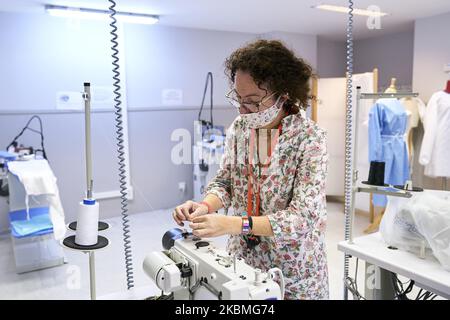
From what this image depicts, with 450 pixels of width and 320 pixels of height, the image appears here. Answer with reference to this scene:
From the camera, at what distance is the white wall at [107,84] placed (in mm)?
3588

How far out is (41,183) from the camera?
8.69 ft

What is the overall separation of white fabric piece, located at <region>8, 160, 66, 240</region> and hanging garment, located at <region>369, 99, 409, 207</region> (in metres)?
2.58

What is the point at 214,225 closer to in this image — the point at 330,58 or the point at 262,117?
the point at 262,117

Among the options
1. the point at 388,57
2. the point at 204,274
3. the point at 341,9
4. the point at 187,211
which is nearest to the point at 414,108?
the point at 341,9

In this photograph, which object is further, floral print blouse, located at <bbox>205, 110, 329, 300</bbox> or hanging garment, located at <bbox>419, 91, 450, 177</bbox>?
hanging garment, located at <bbox>419, 91, 450, 177</bbox>

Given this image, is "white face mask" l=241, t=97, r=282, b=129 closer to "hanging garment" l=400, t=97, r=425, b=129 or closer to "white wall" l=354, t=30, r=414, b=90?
"hanging garment" l=400, t=97, r=425, b=129

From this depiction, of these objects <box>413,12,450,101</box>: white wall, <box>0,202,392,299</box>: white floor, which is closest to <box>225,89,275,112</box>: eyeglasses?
<box>0,202,392,299</box>: white floor

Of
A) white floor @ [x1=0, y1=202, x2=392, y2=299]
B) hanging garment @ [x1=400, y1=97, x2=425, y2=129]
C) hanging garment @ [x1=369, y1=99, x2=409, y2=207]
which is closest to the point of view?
white floor @ [x1=0, y1=202, x2=392, y2=299]

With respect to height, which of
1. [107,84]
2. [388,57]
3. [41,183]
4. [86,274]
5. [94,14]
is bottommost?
[86,274]

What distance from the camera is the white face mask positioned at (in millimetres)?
1148

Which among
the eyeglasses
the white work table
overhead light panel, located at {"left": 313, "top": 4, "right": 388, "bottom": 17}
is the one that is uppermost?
overhead light panel, located at {"left": 313, "top": 4, "right": 388, "bottom": 17}

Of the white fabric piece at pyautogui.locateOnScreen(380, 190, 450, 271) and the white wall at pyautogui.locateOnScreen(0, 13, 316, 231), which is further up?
the white wall at pyautogui.locateOnScreen(0, 13, 316, 231)

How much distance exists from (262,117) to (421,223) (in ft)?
2.46
